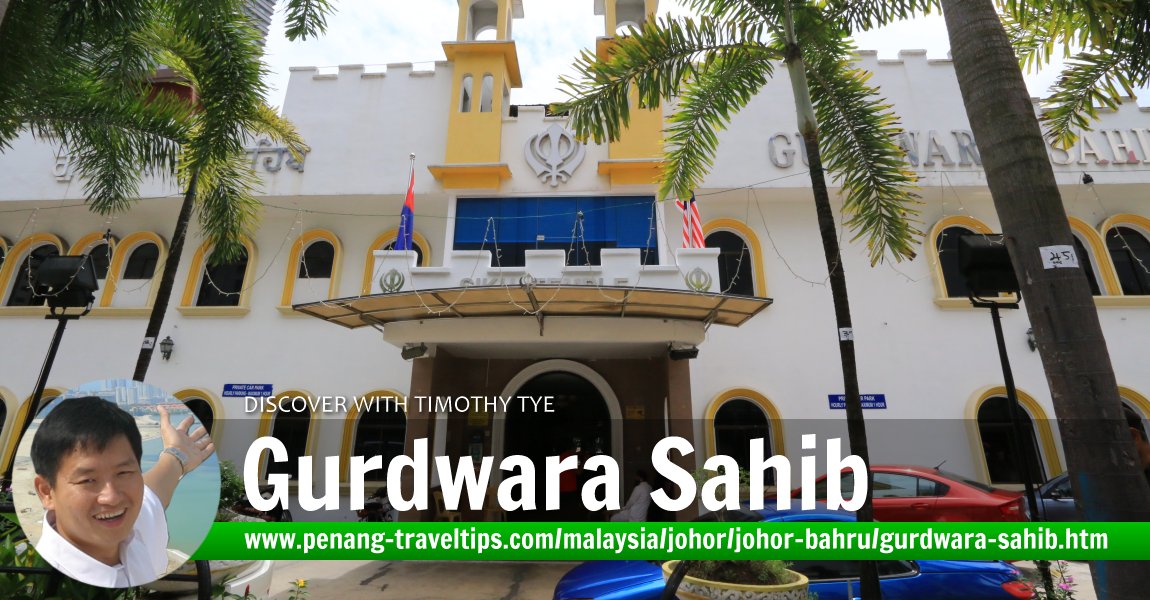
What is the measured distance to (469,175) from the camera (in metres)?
11.8

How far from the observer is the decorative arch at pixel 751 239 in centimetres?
1119

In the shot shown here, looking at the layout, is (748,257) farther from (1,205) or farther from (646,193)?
(1,205)

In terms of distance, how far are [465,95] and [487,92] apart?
524 mm

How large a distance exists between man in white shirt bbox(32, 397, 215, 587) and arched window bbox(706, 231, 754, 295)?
405 inches

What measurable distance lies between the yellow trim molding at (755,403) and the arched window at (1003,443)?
3710mm

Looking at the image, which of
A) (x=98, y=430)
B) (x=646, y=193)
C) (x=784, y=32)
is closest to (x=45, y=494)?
(x=98, y=430)

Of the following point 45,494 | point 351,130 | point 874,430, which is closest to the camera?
point 45,494

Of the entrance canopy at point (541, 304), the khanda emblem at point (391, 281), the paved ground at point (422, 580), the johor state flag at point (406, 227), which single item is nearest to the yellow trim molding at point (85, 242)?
the johor state flag at point (406, 227)

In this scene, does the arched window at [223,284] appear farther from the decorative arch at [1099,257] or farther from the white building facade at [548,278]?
the decorative arch at [1099,257]

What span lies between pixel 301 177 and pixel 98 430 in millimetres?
11638

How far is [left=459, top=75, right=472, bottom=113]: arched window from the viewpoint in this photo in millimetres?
12344

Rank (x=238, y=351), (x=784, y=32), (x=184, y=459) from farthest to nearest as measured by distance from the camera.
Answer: (x=238, y=351), (x=784, y=32), (x=184, y=459)

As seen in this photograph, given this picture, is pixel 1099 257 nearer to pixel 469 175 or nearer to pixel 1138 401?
pixel 1138 401

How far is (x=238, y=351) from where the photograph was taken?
1146cm
